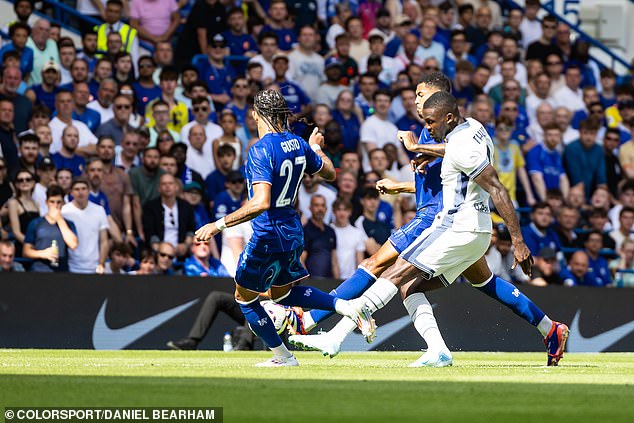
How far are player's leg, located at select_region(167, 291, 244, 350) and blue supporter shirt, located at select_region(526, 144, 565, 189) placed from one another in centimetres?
706

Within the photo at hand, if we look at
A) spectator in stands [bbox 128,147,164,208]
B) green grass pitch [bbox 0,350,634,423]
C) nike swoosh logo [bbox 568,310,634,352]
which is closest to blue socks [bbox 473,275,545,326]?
green grass pitch [bbox 0,350,634,423]

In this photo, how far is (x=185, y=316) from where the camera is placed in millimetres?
15953

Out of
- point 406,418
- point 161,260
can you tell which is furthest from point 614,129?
point 406,418

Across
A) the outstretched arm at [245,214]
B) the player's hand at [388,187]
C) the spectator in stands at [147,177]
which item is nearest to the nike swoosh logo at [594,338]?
the spectator in stands at [147,177]

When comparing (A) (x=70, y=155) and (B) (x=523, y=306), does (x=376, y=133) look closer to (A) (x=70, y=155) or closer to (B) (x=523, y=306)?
(A) (x=70, y=155)

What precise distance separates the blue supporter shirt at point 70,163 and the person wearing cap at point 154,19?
3.75m

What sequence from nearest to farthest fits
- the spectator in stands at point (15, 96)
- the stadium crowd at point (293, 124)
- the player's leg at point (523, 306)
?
the player's leg at point (523, 306), the stadium crowd at point (293, 124), the spectator in stands at point (15, 96)

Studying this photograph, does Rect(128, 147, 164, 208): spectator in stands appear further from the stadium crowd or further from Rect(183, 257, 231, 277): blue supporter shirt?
Rect(183, 257, 231, 277): blue supporter shirt

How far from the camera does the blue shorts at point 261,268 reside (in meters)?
9.97

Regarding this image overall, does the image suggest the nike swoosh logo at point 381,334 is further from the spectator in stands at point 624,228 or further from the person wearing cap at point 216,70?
the person wearing cap at point 216,70

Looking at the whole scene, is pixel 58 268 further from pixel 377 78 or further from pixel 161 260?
pixel 377 78

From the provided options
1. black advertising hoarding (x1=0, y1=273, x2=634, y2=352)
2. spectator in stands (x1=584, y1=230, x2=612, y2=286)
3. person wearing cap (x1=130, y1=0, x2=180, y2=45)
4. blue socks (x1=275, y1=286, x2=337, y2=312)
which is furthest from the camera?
person wearing cap (x1=130, y1=0, x2=180, y2=45)

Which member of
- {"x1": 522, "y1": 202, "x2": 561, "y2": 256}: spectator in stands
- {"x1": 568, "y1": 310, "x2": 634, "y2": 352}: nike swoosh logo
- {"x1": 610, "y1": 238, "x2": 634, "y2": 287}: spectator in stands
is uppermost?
{"x1": 522, "y1": 202, "x2": 561, "y2": 256}: spectator in stands

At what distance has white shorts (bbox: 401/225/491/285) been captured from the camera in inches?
402
